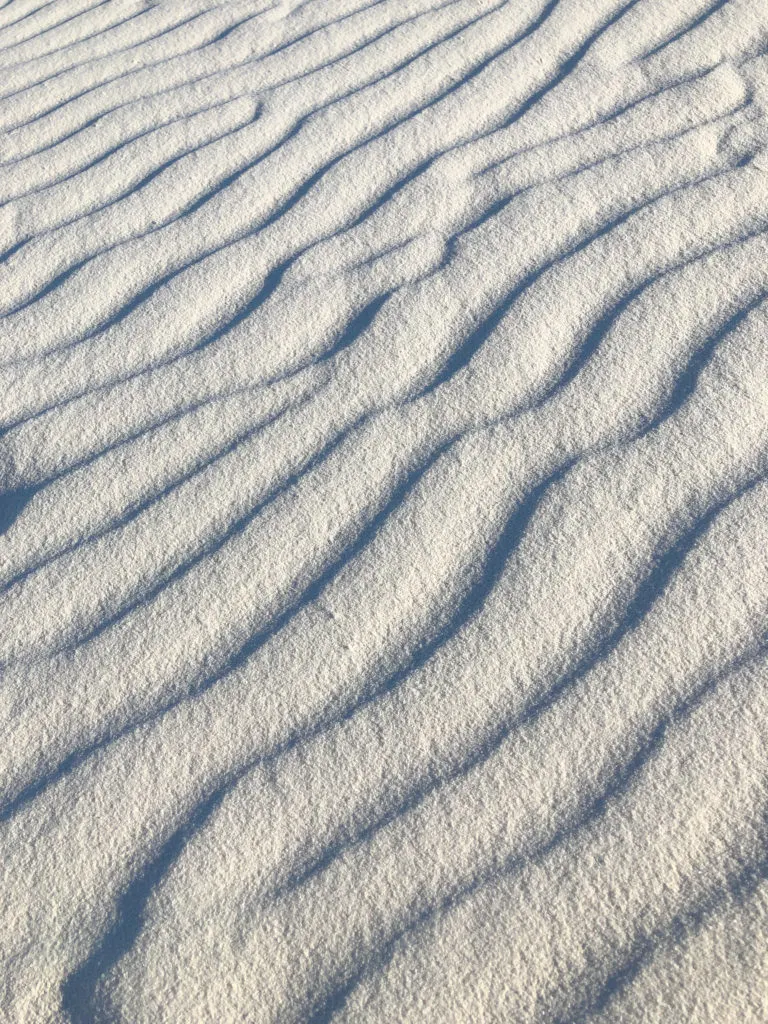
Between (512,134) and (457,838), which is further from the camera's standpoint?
(512,134)

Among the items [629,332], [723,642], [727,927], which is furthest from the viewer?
[629,332]

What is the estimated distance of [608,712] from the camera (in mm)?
1512

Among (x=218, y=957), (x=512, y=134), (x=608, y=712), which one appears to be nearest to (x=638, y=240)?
(x=512, y=134)

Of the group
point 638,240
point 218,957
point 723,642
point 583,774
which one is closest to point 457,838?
point 583,774

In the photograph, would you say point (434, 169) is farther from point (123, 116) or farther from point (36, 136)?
point (36, 136)

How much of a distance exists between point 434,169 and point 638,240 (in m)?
0.53

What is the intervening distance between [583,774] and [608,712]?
0.10 meters

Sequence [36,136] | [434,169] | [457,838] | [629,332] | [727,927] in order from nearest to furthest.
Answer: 1. [727,927]
2. [457,838]
3. [629,332]
4. [434,169]
5. [36,136]

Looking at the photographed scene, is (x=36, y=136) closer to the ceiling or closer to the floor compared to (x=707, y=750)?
closer to the ceiling

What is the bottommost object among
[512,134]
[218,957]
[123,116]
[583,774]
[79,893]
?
[583,774]

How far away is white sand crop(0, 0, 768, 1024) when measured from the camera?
54.0 inches

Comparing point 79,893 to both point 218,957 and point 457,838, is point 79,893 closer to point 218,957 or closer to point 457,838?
point 218,957

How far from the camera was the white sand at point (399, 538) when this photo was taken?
54.0 inches

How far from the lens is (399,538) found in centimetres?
177
